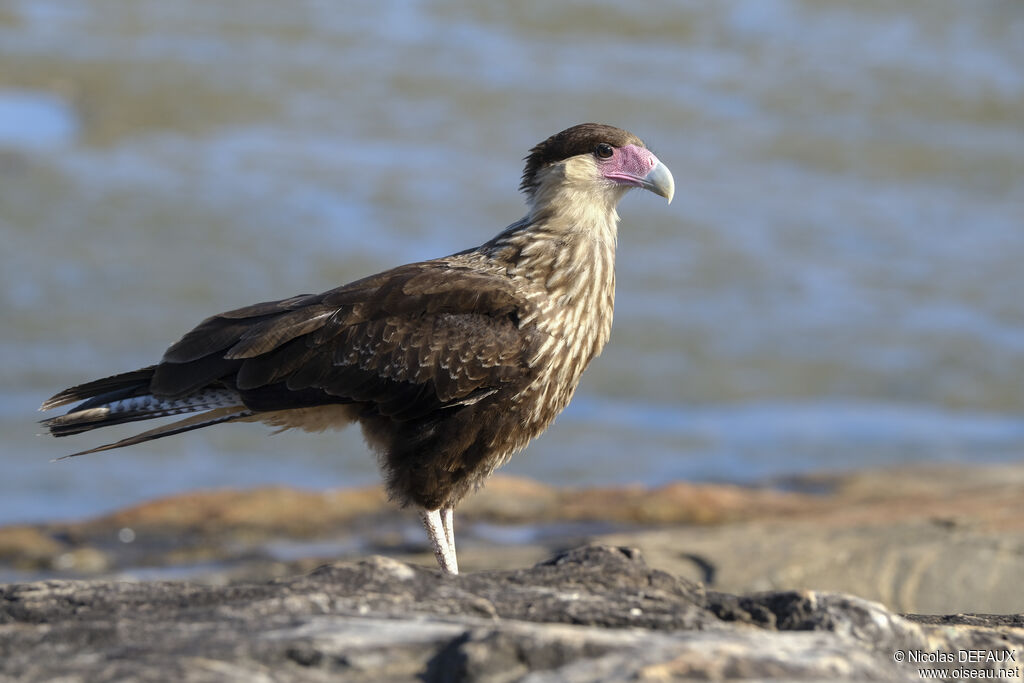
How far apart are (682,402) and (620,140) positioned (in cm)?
907

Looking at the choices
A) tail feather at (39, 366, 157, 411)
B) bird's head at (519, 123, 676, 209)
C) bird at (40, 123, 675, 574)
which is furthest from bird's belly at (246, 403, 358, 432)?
bird's head at (519, 123, 676, 209)

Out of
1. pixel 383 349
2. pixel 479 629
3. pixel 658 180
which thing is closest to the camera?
pixel 479 629

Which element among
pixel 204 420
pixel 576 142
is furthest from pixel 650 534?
pixel 204 420

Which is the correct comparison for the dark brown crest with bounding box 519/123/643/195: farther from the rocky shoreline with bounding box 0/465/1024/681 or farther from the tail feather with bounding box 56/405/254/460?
the rocky shoreline with bounding box 0/465/1024/681

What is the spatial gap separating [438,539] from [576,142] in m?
1.73

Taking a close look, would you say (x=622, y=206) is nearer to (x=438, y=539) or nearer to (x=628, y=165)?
(x=628, y=165)

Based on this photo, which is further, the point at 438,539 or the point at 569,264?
the point at 569,264

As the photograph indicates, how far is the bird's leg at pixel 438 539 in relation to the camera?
549 centimetres

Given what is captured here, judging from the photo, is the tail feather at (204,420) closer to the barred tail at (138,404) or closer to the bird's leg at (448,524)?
the barred tail at (138,404)

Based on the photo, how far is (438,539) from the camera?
551 cm

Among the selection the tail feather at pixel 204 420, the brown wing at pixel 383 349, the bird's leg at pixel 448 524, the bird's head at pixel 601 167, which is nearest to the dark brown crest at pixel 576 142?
the bird's head at pixel 601 167

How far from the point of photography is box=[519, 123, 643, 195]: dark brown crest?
591 centimetres

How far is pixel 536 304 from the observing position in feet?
18.4

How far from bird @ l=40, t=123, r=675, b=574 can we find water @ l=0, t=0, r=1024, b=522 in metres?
6.46
